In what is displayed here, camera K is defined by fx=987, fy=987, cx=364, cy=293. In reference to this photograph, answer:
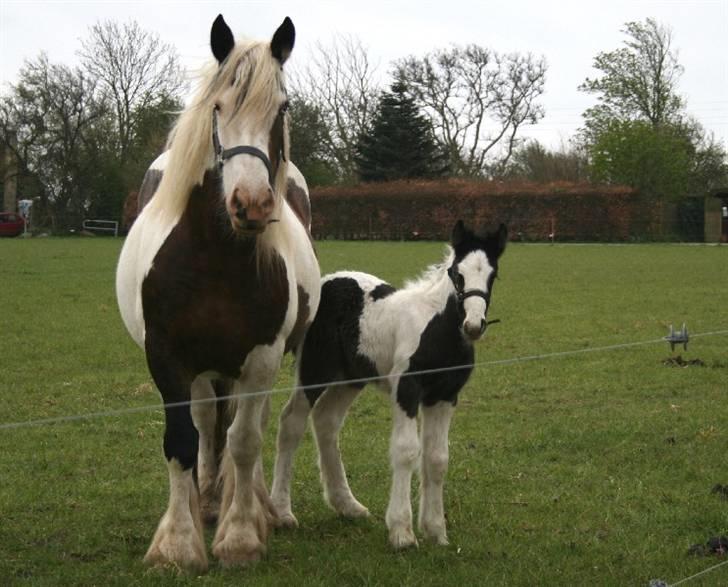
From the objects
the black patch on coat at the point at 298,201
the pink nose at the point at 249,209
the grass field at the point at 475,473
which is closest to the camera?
the pink nose at the point at 249,209

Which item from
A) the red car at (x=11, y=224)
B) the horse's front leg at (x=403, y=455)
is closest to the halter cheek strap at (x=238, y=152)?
the horse's front leg at (x=403, y=455)

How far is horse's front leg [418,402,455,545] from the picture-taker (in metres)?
5.46

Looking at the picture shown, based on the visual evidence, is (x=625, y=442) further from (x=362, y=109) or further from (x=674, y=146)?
(x=362, y=109)

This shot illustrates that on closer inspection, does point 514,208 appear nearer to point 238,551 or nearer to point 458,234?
point 458,234

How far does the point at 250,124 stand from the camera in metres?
4.55

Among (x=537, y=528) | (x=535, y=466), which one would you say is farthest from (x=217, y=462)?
(x=535, y=466)

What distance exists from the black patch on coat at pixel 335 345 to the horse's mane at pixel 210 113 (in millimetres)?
981

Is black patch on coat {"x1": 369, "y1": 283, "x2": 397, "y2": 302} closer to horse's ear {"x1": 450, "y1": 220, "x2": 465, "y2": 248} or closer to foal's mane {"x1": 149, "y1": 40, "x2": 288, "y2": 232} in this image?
horse's ear {"x1": 450, "y1": 220, "x2": 465, "y2": 248}

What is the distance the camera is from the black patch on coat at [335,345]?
5.79 metres

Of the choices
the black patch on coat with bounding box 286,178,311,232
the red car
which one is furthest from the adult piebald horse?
the red car

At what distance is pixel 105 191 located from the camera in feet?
176

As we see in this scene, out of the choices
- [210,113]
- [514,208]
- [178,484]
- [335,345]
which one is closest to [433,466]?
[335,345]

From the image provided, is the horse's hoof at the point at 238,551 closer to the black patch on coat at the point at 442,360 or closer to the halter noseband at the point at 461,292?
the black patch on coat at the point at 442,360

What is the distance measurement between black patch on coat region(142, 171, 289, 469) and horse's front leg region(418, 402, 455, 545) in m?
1.18
